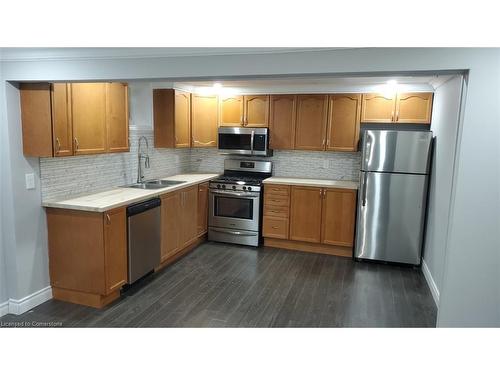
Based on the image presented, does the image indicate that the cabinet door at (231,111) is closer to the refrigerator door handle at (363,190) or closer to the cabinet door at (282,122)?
the cabinet door at (282,122)

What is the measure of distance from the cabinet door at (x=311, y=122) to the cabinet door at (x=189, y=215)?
65.2 inches

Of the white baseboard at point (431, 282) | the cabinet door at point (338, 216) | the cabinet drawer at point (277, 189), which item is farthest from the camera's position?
the cabinet drawer at point (277, 189)

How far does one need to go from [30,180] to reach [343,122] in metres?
3.72

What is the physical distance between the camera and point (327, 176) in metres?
5.31

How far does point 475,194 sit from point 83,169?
3417 millimetres

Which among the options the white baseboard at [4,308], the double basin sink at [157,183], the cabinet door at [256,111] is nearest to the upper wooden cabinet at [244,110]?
the cabinet door at [256,111]

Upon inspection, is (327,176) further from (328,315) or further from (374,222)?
(328,315)

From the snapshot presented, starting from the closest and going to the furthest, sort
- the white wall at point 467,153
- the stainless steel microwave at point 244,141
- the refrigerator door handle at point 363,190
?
1. the white wall at point 467,153
2. the refrigerator door handle at point 363,190
3. the stainless steel microwave at point 244,141

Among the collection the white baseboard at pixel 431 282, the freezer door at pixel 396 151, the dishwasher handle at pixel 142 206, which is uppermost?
the freezer door at pixel 396 151

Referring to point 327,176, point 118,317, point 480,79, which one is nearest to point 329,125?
point 327,176

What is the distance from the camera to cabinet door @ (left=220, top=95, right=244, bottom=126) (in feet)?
17.4

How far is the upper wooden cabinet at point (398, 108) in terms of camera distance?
14.9 ft

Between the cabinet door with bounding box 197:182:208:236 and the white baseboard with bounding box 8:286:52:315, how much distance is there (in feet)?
6.79

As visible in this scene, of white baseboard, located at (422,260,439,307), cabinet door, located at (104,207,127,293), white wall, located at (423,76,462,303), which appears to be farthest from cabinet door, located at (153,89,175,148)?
white baseboard, located at (422,260,439,307)
